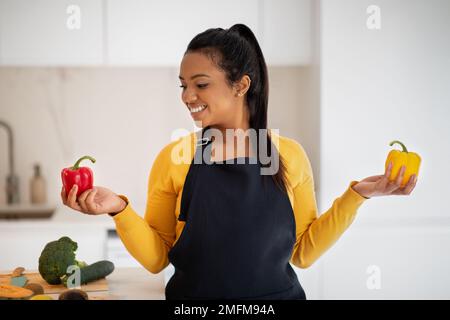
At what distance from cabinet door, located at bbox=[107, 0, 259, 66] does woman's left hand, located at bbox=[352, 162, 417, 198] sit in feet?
5.33

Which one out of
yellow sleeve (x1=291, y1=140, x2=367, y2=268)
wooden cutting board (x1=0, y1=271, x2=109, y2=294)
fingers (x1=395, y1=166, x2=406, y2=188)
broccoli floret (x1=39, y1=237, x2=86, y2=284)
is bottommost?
wooden cutting board (x1=0, y1=271, x2=109, y2=294)

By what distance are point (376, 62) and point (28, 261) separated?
1.63 m

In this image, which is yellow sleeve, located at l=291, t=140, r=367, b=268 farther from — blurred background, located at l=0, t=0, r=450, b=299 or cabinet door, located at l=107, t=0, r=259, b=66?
cabinet door, located at l=107, t=0, r=259, b=66

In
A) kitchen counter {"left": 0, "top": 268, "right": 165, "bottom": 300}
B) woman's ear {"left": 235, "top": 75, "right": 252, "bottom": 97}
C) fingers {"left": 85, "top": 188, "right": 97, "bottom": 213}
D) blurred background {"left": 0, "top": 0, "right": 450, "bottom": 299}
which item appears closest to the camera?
fingers {"left": 85, "top": 188, "right": 97, "bottom": 213}

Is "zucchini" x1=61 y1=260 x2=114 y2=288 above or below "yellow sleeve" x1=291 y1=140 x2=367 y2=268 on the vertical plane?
below

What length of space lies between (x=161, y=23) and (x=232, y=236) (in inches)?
67.4

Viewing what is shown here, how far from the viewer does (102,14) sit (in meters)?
2.64

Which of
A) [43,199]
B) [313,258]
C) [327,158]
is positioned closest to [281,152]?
[313,258]

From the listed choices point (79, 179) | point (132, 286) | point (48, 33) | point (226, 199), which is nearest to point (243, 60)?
point (226, 199)

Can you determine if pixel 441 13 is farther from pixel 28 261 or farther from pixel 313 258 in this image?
pixel 28 261

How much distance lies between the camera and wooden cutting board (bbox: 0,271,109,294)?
130cm

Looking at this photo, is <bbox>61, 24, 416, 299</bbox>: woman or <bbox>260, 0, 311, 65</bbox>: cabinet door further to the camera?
<bbox>260, 0, 311, 65</bbox>: cabinet door

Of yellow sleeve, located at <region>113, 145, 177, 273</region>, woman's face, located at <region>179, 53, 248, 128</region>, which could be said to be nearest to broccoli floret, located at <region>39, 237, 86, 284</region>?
yellow sleeve, located at <region>113, 145, 177, 273</region>

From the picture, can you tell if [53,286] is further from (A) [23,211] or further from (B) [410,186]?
(A) [23,211]
